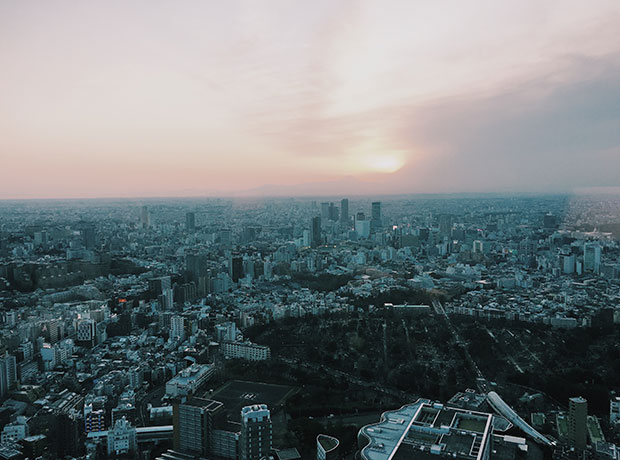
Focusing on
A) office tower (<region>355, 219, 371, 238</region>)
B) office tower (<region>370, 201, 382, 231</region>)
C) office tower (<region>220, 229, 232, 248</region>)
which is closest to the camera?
office tower (<region>220, 229, 232, 248</region>)

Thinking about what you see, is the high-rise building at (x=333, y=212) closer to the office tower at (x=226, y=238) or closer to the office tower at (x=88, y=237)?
the office tower at (x=226, y=238)

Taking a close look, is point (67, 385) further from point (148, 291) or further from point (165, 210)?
point (165, 210)

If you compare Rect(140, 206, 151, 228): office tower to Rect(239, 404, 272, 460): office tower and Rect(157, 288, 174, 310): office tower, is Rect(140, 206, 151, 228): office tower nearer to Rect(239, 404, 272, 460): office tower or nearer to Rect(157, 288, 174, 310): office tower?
Rect(157, 288, 174, 310): office tower

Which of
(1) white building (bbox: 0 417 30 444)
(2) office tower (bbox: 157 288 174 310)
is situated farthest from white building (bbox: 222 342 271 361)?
(2) office tower (bbox: 157 288 174 310)

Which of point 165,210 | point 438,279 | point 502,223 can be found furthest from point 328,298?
point 165,210

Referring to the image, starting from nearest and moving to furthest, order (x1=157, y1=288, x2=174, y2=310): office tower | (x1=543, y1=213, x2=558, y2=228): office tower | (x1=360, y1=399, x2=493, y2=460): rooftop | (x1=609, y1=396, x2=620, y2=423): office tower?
1. (x1=360, y1=399, x2=493, y2=460): rooftop
2. (x1=609, y1=396, x2=620, y2=423): office tower
3. (x1=157, y1=288, x2=174, y2=310): office tower
4. (x1=543, y1=213, x2=558, y2=228): office tower

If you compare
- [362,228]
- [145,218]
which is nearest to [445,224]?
[362,228]
